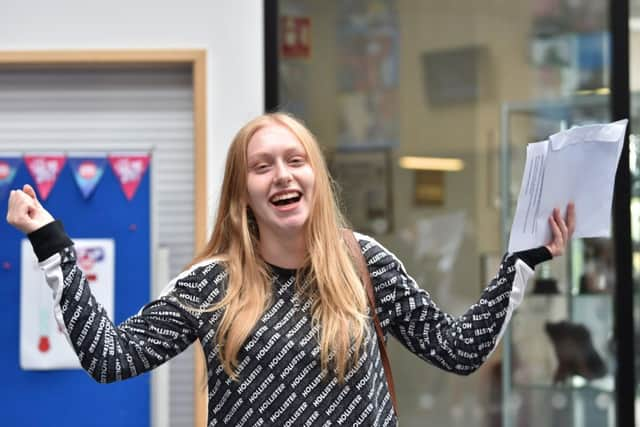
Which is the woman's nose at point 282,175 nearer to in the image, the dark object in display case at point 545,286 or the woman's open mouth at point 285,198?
the woman's open mouth at point 285,198

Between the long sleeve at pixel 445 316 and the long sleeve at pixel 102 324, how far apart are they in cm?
44

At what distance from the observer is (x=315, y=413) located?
234 centimetres

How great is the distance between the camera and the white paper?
2418 millimetres

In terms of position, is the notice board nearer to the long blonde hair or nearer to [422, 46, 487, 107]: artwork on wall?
[422, 46, 487, 107]: artwork on wall

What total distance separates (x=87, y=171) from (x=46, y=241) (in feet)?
7.25

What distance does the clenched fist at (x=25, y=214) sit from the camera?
2242mm

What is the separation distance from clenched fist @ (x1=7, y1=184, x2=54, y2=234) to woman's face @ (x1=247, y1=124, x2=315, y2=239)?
18.7 inches

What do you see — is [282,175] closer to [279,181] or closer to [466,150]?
[279,181]

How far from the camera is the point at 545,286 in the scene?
15.6ft

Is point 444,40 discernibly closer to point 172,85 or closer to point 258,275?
point 172,85

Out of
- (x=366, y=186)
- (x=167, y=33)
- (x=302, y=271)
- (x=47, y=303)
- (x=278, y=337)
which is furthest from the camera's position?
(x=366, y=186)

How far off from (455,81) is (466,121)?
0.61 feet

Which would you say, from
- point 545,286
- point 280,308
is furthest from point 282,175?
point 545,286

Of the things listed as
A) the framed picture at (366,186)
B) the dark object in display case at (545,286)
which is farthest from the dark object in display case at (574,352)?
the framed picture at (366,186)
